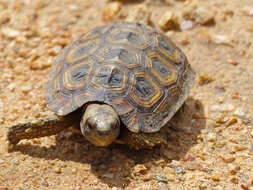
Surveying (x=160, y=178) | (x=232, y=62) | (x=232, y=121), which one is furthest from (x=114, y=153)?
(x=232, y=62)

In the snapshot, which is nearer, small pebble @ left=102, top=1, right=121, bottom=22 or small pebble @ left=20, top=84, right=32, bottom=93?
small pebble @ left=20, top=84, right=32, bottom=93

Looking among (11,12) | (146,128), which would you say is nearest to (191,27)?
(146,128)

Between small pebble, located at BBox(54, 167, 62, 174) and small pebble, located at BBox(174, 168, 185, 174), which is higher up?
small pebble, located at BBox(54, 167, 62, 174)

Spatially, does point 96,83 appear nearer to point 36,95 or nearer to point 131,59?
point 131,59

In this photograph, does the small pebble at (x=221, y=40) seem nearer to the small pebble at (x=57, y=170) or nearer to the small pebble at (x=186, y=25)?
the small pebble at (x=186, y=25)

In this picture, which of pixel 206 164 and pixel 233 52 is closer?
pixel 206 164

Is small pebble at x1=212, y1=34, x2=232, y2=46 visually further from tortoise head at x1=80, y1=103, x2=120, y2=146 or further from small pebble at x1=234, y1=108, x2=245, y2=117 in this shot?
tortoise head at x1=80, y1=103, x2=120, y2=146

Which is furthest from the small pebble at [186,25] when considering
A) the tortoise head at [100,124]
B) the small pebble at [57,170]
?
the small pebble at [57,170]

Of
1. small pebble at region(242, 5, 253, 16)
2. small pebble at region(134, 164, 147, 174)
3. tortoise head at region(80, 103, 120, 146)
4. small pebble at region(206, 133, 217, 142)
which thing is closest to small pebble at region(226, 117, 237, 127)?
small pebble at region(206, 133, 217, 142)
